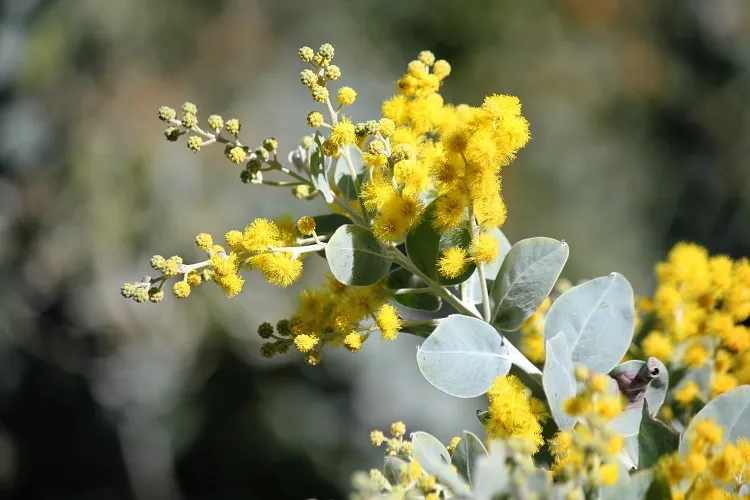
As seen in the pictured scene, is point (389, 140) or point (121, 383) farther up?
point (389, 140)

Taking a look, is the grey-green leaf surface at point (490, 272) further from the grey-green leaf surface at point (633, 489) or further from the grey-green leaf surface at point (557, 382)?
the grey-green leaf surface at point (633, 489)

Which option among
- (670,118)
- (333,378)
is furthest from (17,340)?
(670,118)

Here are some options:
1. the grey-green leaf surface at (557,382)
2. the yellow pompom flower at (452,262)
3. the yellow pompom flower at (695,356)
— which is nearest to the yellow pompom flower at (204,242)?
the yellow pompom flower at (452,262)

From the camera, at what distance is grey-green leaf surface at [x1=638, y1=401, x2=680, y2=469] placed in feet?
2.12

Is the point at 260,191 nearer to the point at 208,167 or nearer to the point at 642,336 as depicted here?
the point at 208,167

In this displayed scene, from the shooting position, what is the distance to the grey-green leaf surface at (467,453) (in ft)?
2.08

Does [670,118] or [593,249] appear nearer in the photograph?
[593,249]

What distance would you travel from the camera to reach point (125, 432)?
12.4ft

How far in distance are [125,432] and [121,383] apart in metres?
0.27

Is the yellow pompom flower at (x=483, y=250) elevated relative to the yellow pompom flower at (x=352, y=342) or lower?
elevated

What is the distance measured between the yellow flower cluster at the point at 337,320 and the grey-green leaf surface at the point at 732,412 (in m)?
0.29

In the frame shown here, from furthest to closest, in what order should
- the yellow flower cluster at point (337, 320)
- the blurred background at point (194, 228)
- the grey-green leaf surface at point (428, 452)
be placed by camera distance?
the blurred background at point (194, 228) → the yellow flower cluster at point (337, 320) → the grey-green leaf surface at point (428, 452)

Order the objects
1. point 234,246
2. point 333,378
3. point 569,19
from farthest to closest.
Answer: point 569,19, point 333,378, point 234,246

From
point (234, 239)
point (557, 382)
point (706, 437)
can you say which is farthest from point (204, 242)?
point (706, 437)
